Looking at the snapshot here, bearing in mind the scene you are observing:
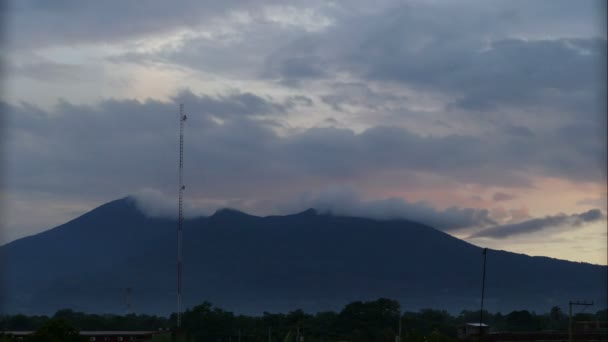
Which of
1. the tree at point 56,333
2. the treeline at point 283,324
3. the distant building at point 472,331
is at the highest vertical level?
the tree at point 56,333

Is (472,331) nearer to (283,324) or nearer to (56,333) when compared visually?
(283,324)

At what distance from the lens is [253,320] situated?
559 feet

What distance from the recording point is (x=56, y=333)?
84.5m

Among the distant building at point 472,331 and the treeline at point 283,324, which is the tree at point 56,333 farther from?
the treeline at point 283,324

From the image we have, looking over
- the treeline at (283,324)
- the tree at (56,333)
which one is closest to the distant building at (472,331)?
the treeline at (283,324)

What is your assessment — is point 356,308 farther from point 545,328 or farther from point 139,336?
point 139,336

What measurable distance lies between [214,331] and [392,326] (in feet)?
105

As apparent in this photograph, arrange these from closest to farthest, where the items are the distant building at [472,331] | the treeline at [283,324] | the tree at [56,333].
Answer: the tree at [56,333], the distant building at [472,331], the treeline at [283,324]

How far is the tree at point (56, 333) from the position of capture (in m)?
82.9

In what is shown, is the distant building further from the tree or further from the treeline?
the tree

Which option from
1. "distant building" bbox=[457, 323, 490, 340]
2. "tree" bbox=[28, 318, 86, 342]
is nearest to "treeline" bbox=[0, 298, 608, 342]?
"distant building" bbox=[457, 323, 490, 340]

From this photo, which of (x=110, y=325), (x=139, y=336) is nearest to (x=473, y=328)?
(x=139, y=336)

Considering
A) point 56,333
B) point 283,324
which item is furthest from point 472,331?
point 56,333

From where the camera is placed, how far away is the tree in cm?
8288
